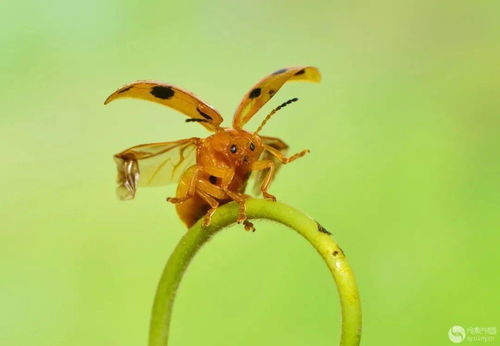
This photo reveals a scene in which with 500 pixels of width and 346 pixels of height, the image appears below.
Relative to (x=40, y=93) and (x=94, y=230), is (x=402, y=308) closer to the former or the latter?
(x=94, y=230)

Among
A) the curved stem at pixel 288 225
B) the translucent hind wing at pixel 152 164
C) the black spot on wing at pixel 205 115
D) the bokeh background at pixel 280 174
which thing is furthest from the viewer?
the bokeh background at pixel 280 174

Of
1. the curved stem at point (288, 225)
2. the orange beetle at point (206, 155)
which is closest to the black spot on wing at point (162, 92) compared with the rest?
the orange beetle at point (206, 155)

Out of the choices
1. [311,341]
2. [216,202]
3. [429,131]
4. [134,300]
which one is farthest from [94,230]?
[216,202]

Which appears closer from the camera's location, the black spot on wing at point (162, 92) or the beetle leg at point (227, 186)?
the beetle leg at point (227, 186)

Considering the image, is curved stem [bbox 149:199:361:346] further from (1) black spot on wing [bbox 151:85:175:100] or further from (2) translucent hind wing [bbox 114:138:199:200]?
(2) translucent hind wing [bbox 114:138:199:200]

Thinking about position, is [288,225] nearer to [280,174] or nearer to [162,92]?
[162,92]

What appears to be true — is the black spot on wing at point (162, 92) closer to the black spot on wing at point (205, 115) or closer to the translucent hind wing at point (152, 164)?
the black spot on wing at point (205, 115)

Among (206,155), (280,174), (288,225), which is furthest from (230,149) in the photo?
(280,174)
